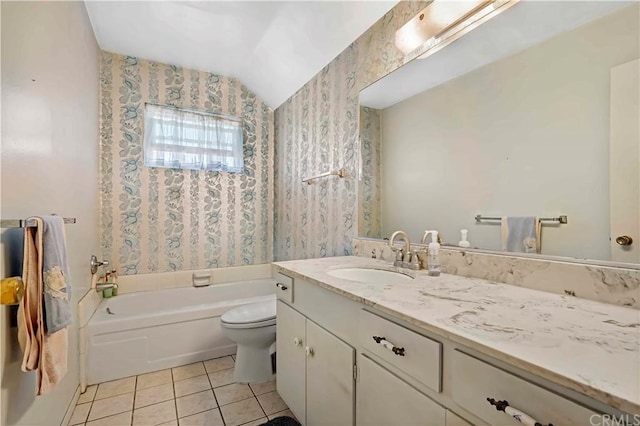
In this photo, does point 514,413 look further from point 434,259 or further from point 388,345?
point 434,259

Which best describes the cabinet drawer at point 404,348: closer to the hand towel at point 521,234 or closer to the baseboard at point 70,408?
the hand towel at point 521,234

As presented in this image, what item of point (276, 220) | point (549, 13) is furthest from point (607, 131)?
point (276, 220)

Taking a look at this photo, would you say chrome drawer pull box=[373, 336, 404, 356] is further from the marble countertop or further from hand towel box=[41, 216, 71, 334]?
hand towel box=[41, 216, 71, 334]

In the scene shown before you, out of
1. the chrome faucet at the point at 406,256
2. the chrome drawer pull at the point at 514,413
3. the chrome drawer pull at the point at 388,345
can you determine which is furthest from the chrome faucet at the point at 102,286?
the chrome drawer pull at the point at 514,413

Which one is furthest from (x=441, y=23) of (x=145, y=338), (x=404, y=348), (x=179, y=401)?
(x=145, y=338)

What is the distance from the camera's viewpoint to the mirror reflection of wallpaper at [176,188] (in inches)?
105

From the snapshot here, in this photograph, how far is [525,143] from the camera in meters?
1.14

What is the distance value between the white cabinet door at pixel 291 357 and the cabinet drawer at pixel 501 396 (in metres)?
0.83

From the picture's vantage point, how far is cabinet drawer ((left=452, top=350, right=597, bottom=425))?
51 cm

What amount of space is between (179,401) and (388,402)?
1.50 metres

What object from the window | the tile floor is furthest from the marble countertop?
the window

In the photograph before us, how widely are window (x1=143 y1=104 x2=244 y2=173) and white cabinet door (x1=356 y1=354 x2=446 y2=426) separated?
2570 millimetres

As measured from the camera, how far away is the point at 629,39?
890 millimetres

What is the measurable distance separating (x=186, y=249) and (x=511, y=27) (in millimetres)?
2966
